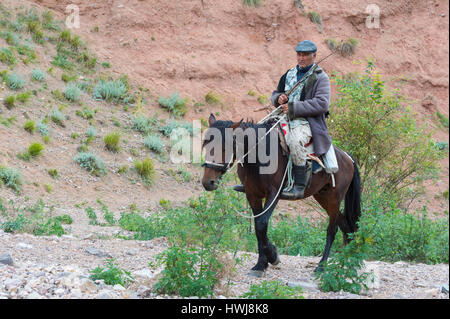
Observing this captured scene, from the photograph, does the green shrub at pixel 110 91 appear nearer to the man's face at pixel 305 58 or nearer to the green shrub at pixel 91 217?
the green shrub at pixel 91 217

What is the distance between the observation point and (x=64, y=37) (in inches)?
782

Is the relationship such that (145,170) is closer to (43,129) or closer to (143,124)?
(143,124)

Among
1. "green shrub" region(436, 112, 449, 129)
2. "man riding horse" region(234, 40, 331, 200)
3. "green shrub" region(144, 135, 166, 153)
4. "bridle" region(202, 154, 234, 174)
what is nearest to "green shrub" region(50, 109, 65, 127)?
"green shrub" region(144, 135, 166, 153)

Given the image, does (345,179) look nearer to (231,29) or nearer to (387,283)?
(387,283)

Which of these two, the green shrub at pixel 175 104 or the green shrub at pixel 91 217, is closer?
the green shrub at pixel 91 217

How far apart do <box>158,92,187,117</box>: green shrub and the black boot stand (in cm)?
1344

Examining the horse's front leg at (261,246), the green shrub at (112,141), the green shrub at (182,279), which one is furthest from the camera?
the green shrub at (112,141)

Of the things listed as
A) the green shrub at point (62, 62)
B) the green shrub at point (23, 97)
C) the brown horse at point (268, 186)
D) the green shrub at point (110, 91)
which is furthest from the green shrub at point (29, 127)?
the brown horse at point (268, 186)

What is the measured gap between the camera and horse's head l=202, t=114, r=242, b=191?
5770 millimetres

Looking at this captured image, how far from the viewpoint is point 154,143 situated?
17750 mm

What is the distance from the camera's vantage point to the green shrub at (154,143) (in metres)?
17.7

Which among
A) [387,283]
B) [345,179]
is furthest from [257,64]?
[387,283]

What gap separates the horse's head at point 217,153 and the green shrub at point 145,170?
10.7 metres

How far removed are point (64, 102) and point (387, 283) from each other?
1406cm
